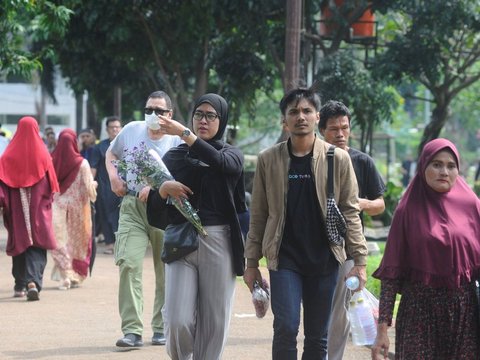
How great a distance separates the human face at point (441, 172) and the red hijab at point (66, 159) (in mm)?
7560

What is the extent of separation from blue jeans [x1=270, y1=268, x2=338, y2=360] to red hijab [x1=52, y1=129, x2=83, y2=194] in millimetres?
6653

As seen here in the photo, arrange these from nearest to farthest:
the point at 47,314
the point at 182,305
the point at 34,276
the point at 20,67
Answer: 1. the point at 182,305
2. the point at 47,314
3. the point at 34,276
4. the point at 20,67

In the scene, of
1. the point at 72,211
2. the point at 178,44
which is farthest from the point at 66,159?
the point at 178,44

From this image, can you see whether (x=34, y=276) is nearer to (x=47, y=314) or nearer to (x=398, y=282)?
(x=47, y=314)

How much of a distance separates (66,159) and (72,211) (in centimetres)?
58

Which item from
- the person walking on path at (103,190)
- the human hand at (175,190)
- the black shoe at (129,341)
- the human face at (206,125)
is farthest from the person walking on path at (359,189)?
the person walking on path at (103,190)

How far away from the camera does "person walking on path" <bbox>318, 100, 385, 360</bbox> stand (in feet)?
23.9

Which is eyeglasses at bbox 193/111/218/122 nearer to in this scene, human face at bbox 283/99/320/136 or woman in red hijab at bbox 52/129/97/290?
human face at bbox 283/99/320/136

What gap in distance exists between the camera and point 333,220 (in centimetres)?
628

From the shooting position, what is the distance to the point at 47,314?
10594mm

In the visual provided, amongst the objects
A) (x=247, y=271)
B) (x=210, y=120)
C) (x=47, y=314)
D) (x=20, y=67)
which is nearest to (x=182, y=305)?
(x=247, y=271)

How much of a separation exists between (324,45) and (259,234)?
49.6 feet

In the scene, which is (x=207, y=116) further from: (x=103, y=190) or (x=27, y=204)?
(x=103, y=190)

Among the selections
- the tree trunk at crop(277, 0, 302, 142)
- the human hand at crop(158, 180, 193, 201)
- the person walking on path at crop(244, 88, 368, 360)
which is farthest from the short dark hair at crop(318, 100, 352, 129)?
the tree trunk at crop(277, 0, 302, 142)
